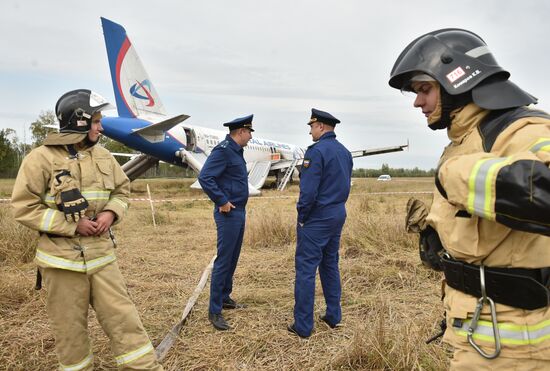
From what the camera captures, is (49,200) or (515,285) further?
(49,200)

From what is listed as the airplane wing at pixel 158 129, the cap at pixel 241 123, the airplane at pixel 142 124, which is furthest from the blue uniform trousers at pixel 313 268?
the airplane wing at pixel 158 129

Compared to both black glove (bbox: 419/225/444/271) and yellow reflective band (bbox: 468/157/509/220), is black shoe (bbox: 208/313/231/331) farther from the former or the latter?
yellow reflective band (bbox: 468/157/509/220)

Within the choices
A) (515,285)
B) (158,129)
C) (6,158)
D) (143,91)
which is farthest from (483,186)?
(6,158)

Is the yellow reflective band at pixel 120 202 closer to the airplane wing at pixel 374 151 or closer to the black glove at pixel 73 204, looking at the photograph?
the black glove at pixel 73 204

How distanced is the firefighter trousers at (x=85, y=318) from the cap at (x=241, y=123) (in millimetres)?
2090

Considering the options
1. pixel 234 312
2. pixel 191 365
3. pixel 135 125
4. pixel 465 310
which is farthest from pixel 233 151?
pixel 135 125

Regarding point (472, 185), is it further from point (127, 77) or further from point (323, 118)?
point (127, 77)

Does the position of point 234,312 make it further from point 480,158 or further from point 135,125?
point 135,125

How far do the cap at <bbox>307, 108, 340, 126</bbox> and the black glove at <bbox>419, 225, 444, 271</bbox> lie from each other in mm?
2328

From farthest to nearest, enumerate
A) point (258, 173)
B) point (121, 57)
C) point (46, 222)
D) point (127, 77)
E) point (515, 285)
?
point (258, 173) → point (127, 77) → point (121, 57) → point (46, 222) → point (515, 285)

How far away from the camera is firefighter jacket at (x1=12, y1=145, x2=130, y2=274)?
2691 millimetres

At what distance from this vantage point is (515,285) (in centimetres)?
157

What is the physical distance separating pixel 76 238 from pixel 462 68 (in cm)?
241

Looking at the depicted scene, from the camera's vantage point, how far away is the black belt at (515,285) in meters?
1.56
